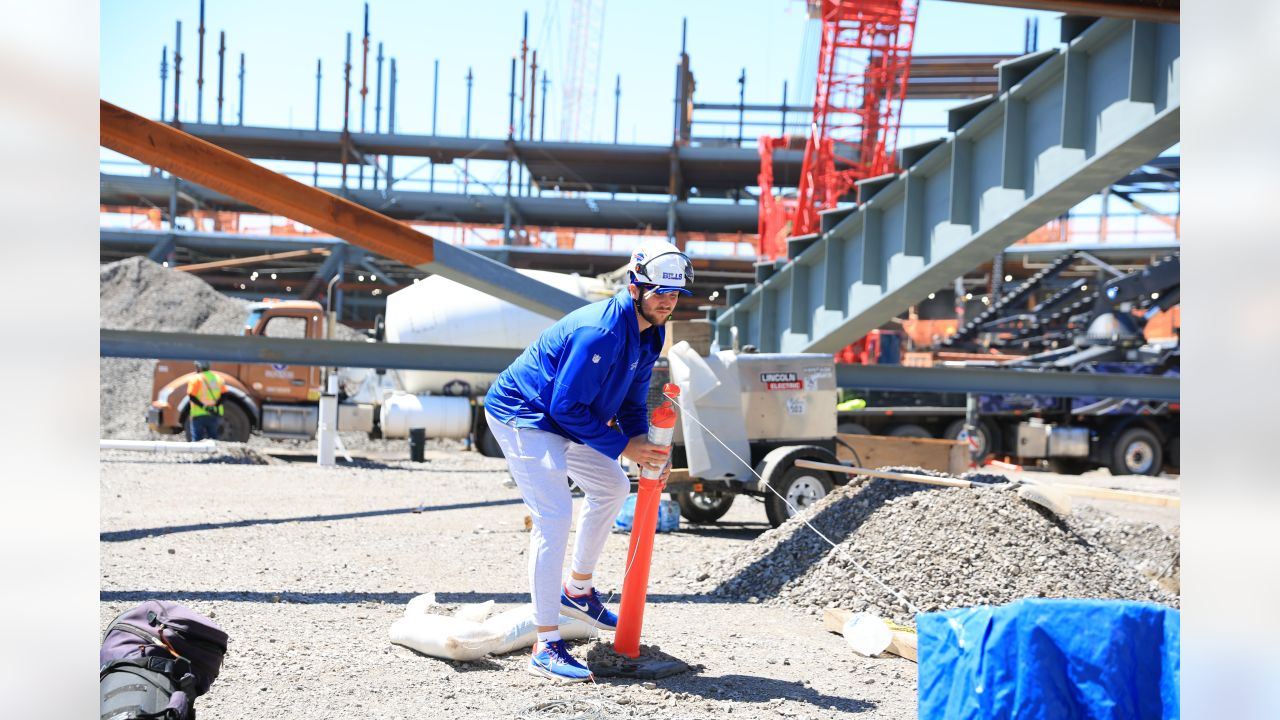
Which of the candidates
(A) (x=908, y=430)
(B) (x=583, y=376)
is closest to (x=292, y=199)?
(B) (x=583, y=376)

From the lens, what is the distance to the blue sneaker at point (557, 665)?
16.5ft

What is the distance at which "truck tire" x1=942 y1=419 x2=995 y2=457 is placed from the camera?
71.1ft

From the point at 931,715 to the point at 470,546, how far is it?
5.87 m

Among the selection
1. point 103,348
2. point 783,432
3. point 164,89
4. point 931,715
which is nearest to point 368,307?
point 164,89

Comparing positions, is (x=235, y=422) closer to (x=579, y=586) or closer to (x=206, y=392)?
(x=206, y=392)

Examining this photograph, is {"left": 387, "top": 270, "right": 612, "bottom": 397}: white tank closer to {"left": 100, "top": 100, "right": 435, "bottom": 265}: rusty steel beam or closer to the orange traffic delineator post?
{"left": 100, "top": 100, "right": 435, "bottom": 265}: rusty steel beam

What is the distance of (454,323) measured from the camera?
69.8ft

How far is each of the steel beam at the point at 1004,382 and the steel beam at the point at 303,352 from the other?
422cm

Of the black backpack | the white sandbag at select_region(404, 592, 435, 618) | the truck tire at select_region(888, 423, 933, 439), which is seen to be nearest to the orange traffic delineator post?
the white sandbag at select_region(404, 592, 435, 618)

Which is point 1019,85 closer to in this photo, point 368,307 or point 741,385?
point 741,385

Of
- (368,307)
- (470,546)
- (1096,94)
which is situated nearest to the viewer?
(470,546)
